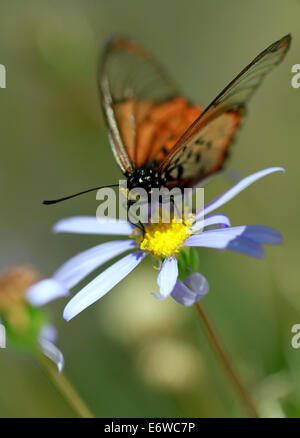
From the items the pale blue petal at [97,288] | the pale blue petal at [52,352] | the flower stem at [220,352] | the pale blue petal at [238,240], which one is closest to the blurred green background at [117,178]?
the flower stem at [220,352]

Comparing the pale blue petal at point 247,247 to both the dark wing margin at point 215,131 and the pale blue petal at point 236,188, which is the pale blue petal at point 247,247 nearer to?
the pale blue petal at point 236,188

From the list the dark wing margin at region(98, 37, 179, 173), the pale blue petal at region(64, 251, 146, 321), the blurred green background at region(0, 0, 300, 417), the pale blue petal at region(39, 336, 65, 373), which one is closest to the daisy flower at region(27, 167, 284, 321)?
the pale blue petal at region(64, 251, 146, 321)

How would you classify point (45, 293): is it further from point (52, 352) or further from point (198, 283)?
point (198, 283)

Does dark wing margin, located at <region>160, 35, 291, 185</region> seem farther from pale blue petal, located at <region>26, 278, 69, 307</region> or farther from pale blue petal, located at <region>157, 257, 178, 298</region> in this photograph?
pale blue petal, located at <region>26, 278, 69, 307</region>

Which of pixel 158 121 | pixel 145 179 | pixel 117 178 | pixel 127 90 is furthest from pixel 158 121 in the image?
pixel 117 178

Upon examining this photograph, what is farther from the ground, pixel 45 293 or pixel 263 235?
→ pixel 263 235
